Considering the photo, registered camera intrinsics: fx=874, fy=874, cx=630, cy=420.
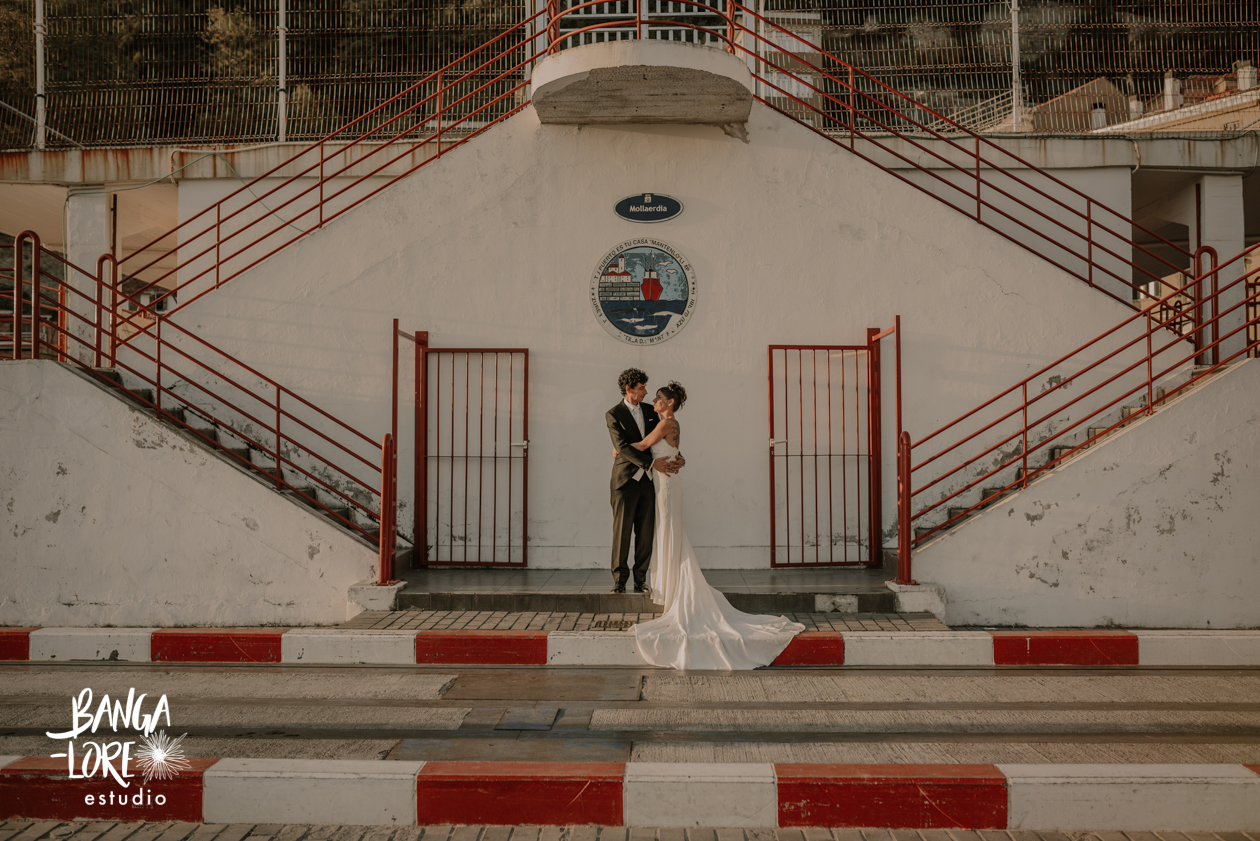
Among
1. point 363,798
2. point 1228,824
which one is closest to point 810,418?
point 1228,824

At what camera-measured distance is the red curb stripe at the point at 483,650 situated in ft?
21.6

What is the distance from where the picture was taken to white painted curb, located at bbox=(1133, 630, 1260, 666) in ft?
21.3

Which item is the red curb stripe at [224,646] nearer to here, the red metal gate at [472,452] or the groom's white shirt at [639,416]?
the red metal gate at [472,452]

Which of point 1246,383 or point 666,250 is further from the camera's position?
point 666,250

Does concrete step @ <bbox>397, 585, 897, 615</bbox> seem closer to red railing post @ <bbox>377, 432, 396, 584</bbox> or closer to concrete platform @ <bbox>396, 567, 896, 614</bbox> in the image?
concrete platform @ <bbox>396, 567, 896, 614</bbox>

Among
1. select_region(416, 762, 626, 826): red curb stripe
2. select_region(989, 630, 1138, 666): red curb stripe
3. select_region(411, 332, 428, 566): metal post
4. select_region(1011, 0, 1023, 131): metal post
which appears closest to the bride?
select_region(989, 630, 1138, 666): red curb stripe

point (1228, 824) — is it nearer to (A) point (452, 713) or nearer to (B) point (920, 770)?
(B) point (920, 770)

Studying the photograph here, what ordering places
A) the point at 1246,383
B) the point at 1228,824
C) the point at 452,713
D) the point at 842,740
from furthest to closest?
the point at 1246,383 < the point at 452,713 < the point at 842,740 < the point at 1228,824

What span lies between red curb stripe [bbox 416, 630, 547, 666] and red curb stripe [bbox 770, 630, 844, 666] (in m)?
1.78

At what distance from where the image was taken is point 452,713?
538cm

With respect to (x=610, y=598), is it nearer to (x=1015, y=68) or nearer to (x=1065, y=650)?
(x=1065, y=650)

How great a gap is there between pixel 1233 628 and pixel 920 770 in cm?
510

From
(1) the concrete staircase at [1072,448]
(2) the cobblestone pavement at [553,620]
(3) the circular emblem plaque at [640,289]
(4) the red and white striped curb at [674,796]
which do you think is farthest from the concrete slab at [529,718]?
(3) the circular emblem plaque at [640,289]

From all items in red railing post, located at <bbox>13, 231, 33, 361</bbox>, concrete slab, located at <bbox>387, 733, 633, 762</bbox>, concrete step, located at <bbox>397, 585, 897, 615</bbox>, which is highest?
red railing post, located at <bbox>13, 231, 33, 361</bbox>
